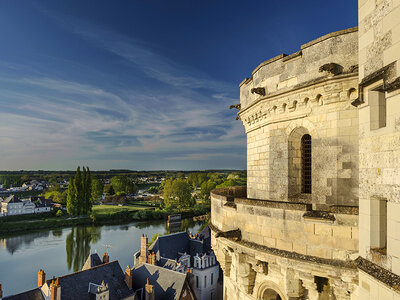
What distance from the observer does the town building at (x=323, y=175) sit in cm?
425

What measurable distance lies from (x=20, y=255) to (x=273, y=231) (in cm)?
4368

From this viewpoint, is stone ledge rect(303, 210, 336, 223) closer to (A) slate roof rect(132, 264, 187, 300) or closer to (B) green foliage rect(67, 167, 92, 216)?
(A) slate roof rect(132, 264, 187, 300)

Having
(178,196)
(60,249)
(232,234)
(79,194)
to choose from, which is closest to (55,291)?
(232,234)

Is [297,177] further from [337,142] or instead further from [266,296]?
[266,296]

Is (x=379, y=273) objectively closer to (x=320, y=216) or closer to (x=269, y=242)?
(x=320, y=216)

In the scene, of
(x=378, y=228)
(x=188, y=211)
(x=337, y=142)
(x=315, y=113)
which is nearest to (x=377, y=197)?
(x=378, y=228)

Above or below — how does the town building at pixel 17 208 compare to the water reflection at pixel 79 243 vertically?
above

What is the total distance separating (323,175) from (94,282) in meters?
19.9

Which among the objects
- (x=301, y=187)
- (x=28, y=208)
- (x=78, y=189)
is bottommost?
(x=28, y=208)

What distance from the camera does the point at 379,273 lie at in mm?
4266

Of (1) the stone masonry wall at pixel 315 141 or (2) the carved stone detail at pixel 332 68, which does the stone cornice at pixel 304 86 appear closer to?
(1) the stone masonry wall at pixel 315 141

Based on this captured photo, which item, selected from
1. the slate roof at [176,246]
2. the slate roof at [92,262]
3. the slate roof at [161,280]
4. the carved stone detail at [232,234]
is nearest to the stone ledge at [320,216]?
the carved stone detail at [232,234]

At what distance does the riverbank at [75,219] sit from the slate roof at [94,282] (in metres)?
41.1

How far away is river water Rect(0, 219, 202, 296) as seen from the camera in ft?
107
